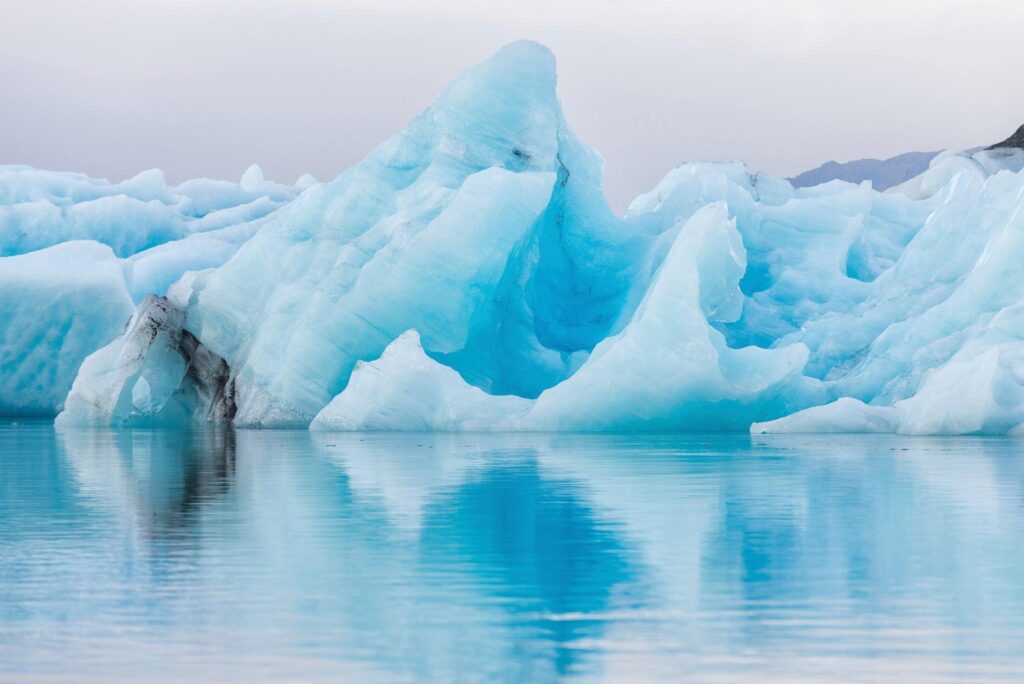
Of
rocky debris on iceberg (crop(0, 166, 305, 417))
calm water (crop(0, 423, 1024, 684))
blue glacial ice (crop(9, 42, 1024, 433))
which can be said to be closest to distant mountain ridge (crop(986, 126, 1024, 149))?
blue glacial ice (crop(9, 42, 1024, 433))

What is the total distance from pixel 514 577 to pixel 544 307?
54.0 feet

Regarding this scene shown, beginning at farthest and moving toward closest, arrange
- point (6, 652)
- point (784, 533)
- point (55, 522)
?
point (55, 522) < point (784, 533) < point (6, 652)

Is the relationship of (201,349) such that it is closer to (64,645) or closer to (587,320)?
(587,320)

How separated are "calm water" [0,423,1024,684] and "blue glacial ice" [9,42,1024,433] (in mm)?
7070

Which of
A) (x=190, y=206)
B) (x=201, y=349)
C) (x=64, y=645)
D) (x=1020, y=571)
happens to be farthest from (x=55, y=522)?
(x=190, y=206)

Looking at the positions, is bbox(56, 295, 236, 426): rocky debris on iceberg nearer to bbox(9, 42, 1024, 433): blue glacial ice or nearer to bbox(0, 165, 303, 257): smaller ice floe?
bbox(9, 42, 1024, 433): blue glacial ice

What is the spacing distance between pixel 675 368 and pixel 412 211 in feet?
15.2

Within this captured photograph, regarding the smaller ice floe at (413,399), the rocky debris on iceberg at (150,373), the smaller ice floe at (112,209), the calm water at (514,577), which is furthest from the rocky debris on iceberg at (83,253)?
the calm water at (514,577)

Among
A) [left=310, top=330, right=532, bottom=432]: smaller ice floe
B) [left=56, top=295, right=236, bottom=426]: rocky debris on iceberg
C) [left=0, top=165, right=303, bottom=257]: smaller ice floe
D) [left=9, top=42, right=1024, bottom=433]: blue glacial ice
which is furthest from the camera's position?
[left=0, top=165, right=303, bottom=257]: smaller ice floe

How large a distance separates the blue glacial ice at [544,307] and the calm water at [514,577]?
7070 mm

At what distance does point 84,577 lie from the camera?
5258 mm

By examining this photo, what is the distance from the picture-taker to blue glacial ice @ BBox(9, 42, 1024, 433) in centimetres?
1761

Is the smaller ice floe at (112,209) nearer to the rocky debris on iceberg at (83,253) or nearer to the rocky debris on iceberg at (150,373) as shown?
the rocky debris on iceberg at (83,253)

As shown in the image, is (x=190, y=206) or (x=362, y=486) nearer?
(x=362, y=486)
